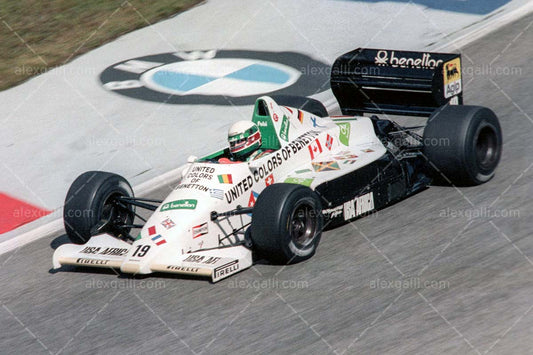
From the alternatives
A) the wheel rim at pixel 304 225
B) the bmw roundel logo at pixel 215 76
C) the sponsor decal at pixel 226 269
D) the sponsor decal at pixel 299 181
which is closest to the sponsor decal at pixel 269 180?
the sponsor decal at pixel 299 181

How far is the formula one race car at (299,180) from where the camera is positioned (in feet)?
24.1

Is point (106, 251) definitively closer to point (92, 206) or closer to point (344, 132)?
point (92, 206)

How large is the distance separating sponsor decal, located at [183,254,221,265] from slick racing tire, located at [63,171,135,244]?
1.28 meters

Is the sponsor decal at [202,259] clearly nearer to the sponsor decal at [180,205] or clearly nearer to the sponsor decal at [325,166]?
the sponsor decal at [180,205]

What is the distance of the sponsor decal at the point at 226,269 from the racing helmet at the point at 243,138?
130 centimetres

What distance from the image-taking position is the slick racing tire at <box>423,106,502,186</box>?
848 cm

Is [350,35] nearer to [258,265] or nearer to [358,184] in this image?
[358,184]

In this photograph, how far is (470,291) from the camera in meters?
6.57

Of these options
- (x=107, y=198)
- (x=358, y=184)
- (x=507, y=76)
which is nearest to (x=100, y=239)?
→ (x=107, y=198)

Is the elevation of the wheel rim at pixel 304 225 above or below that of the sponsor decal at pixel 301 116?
below

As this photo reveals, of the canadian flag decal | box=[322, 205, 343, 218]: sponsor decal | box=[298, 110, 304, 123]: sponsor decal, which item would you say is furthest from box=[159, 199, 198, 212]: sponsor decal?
box=[298, 110, 304, 123]: sponsor decal

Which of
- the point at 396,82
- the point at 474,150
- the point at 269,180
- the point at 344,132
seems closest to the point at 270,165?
the point at 269,180

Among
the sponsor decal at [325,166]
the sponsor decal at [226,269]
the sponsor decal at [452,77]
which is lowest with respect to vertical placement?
the sponsor decal at [226,269]

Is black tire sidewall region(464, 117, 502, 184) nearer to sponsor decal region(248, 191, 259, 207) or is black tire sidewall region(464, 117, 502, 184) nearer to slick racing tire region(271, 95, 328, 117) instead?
slick racing tire region(271, 95, 328, 117)
